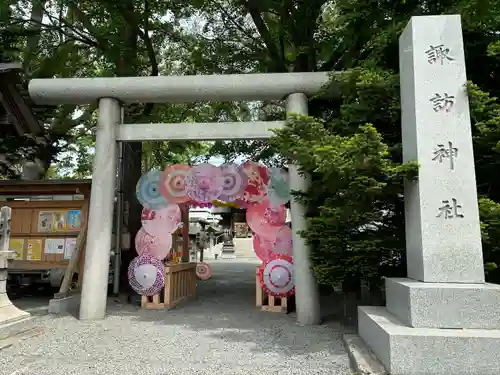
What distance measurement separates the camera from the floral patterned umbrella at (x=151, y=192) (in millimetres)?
7297

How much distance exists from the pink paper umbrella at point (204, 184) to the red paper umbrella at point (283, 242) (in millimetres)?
1304

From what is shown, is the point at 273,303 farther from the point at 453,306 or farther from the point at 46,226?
the point at 46,226

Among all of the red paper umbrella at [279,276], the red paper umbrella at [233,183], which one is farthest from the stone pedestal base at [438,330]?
the red paper umbrella at [233,183]

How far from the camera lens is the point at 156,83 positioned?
6625mm

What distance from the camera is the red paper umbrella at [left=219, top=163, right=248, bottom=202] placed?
7145 mm

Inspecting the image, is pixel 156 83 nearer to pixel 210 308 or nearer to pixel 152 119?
pixel 152 119

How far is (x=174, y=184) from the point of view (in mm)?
7297

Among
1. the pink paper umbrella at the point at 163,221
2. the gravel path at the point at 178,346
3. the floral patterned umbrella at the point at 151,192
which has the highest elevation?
the floral patterned umbrella at the point at 151,192

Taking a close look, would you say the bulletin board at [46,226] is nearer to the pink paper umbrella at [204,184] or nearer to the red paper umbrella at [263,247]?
the pink paper umbrella at [204,184]

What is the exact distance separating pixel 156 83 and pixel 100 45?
318cm

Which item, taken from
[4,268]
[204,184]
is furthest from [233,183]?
[4,268]

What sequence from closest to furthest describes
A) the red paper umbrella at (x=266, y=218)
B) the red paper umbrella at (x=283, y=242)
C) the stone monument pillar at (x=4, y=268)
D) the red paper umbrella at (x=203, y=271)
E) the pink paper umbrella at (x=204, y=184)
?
the stone monument pillar at (x=4, y=268) < the red paper umbrella at (x=283, y=242) < the red paper umbrella at (x=266, y=218) < the pink paper umbrella at (x=204, y=184) < the red paper umbrella at (x=203, y=271)

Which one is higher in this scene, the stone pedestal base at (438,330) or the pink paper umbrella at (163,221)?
the pink paper umbrella at (163,221)

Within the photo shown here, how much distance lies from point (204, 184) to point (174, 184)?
0.56 metres
